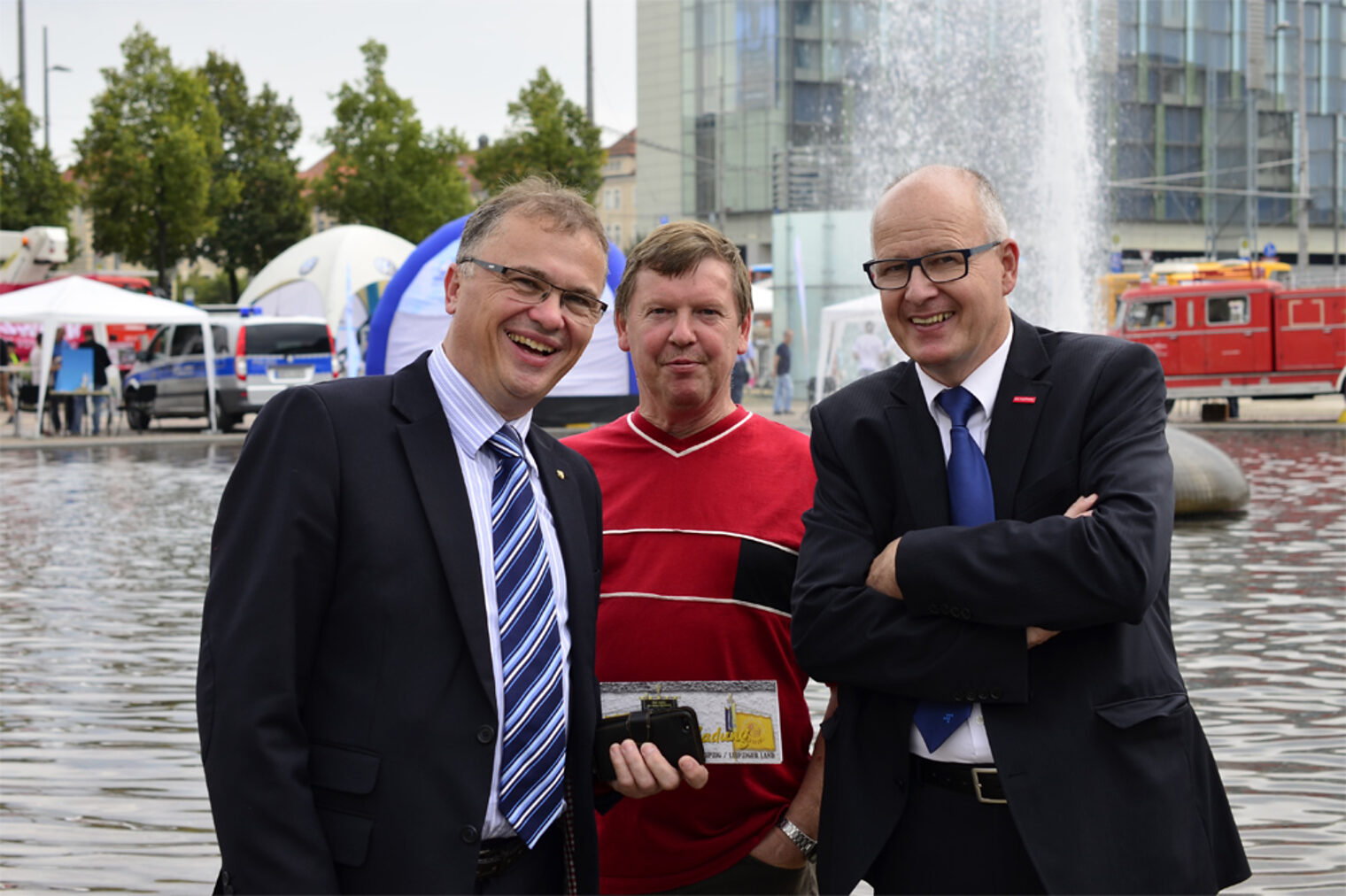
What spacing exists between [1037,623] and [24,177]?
153 feet

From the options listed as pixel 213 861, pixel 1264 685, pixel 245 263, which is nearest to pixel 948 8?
pixel 245 263

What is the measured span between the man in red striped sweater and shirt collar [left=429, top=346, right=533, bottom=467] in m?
0.76

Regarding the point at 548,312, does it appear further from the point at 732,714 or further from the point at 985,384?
the point at 732,714

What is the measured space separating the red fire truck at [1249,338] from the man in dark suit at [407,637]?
30.4 metres

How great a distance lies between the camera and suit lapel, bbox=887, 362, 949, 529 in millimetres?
2912

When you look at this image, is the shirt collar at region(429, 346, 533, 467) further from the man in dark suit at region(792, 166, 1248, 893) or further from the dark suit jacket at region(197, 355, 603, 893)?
the man in dark suit at region(792, 166, 1248, 893)

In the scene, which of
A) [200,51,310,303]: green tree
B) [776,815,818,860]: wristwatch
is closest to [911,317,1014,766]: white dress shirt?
[776,815,818,860]: wristwatch

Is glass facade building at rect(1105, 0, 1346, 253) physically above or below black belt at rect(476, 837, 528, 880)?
above

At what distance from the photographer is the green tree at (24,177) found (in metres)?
43.2

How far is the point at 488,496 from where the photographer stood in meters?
2.71

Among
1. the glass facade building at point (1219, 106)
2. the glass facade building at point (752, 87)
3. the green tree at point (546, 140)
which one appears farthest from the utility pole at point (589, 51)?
the glass facade building at point (1219, 106)

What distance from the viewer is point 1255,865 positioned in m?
5.15

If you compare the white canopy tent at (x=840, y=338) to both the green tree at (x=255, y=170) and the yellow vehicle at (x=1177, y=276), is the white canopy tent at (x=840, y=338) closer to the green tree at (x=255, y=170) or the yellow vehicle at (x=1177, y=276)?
the yellow vehicle at (x=1177, y=276)

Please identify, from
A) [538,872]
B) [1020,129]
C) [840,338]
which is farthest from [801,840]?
[1020,129]
